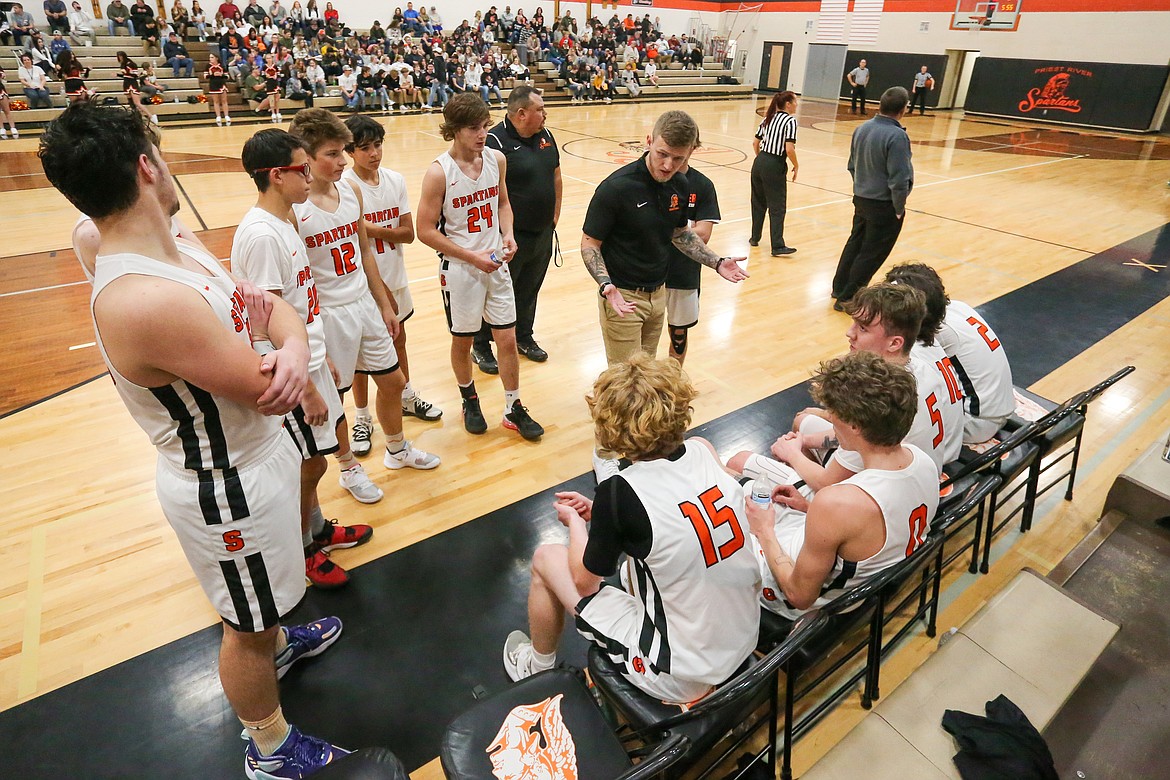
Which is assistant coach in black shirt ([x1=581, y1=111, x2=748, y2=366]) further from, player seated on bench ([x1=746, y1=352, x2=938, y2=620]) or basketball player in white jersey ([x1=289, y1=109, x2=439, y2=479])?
player seated on bench ([x1=746, y1=352, x2=938, y2=620])

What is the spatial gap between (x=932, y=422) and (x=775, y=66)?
2849cm

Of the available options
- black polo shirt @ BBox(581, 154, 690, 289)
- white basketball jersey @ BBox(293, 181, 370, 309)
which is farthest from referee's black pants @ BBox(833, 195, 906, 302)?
white basketball jersey @ BBox(293, 181, 370, 309)

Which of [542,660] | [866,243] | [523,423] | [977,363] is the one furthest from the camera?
[866,243]

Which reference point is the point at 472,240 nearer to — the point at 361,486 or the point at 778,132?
the point at 361,486

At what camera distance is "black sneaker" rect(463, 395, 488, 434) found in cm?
420

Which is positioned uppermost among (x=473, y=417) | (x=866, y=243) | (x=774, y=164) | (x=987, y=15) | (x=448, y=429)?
(x=987, y=15)

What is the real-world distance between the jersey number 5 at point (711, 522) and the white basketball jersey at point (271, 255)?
1.63 m

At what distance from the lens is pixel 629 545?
1.77m

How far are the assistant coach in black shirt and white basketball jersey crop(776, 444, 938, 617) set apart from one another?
1.72 m

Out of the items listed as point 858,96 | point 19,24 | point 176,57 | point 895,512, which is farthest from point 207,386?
point 858,96

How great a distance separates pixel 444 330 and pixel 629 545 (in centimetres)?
425

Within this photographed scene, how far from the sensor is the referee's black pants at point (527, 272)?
4605 mm

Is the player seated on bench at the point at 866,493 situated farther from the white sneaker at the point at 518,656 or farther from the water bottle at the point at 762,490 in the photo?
the white sneaker at the point at 518,656

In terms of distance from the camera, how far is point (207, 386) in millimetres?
1599
